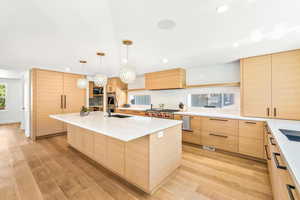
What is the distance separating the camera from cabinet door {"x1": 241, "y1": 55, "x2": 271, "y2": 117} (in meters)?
2.49

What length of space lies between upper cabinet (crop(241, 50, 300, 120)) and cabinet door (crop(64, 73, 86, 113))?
5.33 m

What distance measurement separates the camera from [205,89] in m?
3.59

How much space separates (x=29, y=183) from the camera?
186cm

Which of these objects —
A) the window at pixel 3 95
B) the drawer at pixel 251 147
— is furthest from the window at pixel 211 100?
the window at pixel 3 95

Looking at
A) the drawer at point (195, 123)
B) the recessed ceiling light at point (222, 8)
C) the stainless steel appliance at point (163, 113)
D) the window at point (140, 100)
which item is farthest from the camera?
the window at point (140, 100)

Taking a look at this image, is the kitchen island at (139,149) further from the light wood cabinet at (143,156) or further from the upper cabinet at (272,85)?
the upper cabinet at (272,85)

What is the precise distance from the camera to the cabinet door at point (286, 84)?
224cm

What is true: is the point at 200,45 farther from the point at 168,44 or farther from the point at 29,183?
the point at 29,183

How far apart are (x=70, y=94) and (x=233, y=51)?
205 inches

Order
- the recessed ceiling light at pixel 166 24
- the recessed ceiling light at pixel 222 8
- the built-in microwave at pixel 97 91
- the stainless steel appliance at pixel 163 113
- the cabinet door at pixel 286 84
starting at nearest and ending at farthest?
the recessed ceiling light at pixel 222 8, the recessed ceiling light at pixel 166 24, the cabinet door at pixel 286 84, the stainless steel appliance at pixel 163 113, the built-in microwave at pixel 97 91

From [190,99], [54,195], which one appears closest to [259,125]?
[190,99]

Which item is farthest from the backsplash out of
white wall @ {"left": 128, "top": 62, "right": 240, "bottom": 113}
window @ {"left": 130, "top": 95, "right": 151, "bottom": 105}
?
window @ {"left": 130, "top": 95, "right": 151, "bottom": 105}

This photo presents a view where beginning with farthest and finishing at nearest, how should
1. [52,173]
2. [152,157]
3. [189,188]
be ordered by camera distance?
[52,173]
[189,188]
[152,157]

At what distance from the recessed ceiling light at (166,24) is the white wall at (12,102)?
779 centimetres
